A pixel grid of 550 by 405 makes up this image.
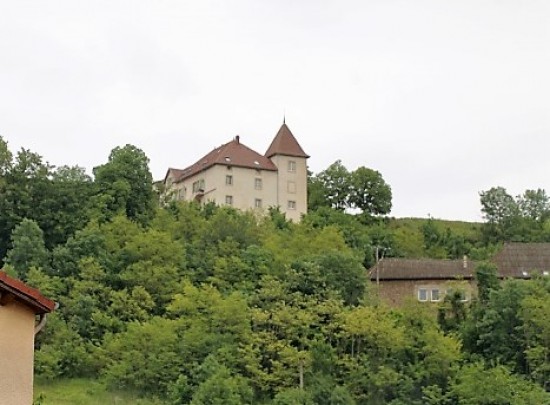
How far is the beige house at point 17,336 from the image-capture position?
11102mm

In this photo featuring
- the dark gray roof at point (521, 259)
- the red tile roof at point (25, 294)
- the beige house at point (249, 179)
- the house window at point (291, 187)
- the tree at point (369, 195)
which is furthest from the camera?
the tree at point (369, 195)

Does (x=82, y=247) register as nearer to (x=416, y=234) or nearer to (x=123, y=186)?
(x=123, y=186)

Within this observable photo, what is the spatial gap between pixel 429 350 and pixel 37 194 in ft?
97.9

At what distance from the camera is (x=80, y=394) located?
1716 inches

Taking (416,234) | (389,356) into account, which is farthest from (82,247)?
(416,234)

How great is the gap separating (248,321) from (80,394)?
8.96 meters

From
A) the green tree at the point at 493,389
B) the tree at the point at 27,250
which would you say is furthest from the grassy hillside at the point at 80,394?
the green tree at the point at 493,389

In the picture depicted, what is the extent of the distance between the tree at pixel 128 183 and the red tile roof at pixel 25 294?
2132 inches

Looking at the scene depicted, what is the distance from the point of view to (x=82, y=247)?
55344mm

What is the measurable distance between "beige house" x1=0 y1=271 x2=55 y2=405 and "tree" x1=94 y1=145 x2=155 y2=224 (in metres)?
54.2

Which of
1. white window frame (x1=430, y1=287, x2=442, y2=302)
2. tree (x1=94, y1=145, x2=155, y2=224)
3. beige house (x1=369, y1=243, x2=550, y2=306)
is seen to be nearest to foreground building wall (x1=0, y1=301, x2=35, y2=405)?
beige house (x1=369, y1=243, x2=550, y2=306)

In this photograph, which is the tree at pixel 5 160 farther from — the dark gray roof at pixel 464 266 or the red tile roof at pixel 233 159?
the dark gray roof at pixel 464 266

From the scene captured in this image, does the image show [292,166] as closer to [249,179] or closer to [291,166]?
[291,166]

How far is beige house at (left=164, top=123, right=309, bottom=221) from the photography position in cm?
7938
